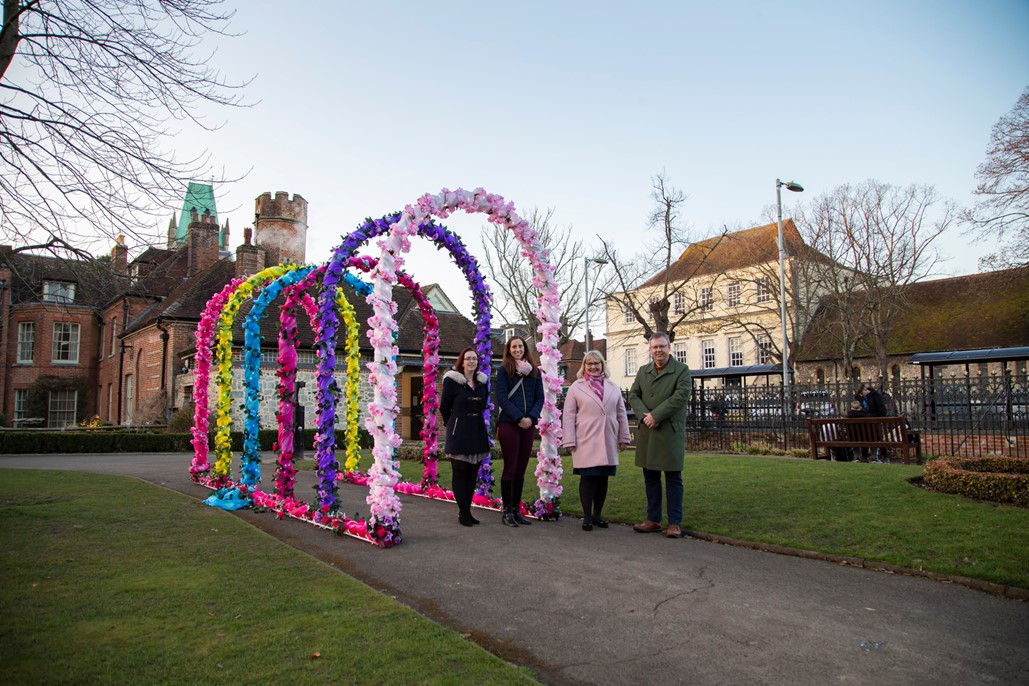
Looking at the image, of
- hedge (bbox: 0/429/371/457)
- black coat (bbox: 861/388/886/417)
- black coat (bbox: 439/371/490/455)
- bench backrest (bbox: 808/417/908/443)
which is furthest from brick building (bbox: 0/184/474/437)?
A: black coat (bbox: 861/388/886/417)

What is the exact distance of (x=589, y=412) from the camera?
732 centimetres

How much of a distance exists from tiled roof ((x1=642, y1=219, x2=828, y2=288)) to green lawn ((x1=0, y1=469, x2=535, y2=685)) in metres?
33.1

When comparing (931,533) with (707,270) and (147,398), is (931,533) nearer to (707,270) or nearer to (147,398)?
(147,398)

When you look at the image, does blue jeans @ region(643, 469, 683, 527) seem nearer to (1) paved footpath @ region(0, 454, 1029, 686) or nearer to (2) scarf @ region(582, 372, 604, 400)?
(1) paved footpath @ region(0, 454, 1029, 686)

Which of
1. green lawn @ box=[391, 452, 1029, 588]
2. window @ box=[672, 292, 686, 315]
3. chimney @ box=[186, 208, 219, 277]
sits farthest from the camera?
window @ box=[672, 292, 686, 315]

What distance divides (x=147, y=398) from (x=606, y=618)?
93.6 ft

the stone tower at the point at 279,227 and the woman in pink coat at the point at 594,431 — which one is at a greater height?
the stone tower at the point at 279,227

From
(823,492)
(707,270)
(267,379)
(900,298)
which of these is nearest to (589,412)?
(823,492)

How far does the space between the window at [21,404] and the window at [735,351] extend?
4546 cm

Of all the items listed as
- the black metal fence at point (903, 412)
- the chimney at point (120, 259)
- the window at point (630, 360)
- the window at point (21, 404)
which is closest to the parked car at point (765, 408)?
the black metal fence at point (903, 412)

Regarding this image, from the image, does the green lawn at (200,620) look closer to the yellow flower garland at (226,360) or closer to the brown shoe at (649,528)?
the brown shoe at (649,528)

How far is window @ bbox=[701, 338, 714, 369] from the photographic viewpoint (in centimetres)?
5300

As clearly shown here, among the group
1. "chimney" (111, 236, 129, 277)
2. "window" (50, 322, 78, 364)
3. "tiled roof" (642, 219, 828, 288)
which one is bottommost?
"chimney" (111, 236, 129, 277)

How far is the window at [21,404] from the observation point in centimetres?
3466
